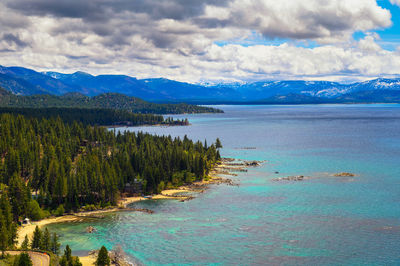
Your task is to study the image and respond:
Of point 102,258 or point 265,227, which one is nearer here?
point 102,258

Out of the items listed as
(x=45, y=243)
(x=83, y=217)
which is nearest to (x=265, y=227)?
(x=83, y=217)

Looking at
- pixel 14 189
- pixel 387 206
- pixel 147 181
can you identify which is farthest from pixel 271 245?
pixel 14 189

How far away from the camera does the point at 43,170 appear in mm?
134500

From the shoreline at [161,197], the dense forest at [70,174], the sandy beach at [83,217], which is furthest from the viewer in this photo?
the dense forest at [70,174]

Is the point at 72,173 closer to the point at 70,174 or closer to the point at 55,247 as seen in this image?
the point at 70,174

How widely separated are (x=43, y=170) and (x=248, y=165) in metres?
90.5

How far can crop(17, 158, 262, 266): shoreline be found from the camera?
9319 centimetres

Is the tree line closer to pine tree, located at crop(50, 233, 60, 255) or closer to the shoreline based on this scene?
the shoreline

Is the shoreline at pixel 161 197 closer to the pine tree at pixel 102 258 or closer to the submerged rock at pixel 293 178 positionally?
the pine tree at pixel 102 258

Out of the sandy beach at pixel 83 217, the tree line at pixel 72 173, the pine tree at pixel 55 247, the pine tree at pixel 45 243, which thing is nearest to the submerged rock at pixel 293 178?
the tree line at pixel 72 173

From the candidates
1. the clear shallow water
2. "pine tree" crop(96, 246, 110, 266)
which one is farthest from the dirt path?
the clear shallow water

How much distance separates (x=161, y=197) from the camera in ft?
422

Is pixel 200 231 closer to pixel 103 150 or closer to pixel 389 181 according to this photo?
pixel 389 181

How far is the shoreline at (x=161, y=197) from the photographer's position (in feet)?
306
